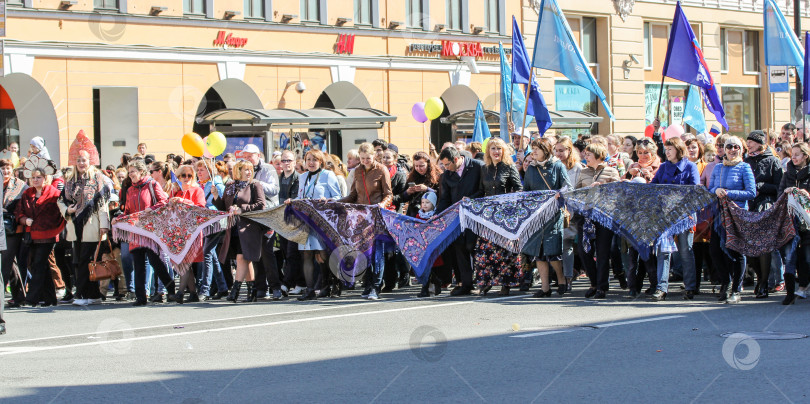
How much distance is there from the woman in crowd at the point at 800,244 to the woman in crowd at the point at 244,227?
5.99 metres

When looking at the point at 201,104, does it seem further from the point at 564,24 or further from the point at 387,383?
the point at 387,383

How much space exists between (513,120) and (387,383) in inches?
481

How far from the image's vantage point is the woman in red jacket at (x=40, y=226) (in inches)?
528

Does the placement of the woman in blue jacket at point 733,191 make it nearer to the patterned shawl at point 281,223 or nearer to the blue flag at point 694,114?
the patterned shawl at point 281,223

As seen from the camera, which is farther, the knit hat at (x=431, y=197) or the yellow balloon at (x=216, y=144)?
the yellow balloon at (x=216, y=144)

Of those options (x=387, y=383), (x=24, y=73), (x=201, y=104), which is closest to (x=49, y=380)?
(x=387, y=383)

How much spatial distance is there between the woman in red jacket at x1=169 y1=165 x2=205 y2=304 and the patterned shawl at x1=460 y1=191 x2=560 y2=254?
338 cm

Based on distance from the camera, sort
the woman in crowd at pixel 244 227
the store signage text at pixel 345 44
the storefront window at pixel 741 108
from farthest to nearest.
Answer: the storefront window at pixel 741 108
the store signage text at pixel 345 44
the woman in crowd at pixel 244 227

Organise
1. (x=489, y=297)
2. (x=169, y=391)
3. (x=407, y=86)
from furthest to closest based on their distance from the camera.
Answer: (x=407, y=86)
(x=489, y=297)
(x=169, y=391)

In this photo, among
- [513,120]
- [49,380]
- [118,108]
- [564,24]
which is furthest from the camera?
[118,108]

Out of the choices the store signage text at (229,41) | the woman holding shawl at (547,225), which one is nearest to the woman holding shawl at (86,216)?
the woman holding shawl at (547,225)

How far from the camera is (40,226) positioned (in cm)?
1344

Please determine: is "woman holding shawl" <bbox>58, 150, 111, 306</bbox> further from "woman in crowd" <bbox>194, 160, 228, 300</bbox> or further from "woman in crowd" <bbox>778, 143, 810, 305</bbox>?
"woman in crowd" <bbox>778, 143, 810, 305</bbox>

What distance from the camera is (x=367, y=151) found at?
13570mm
